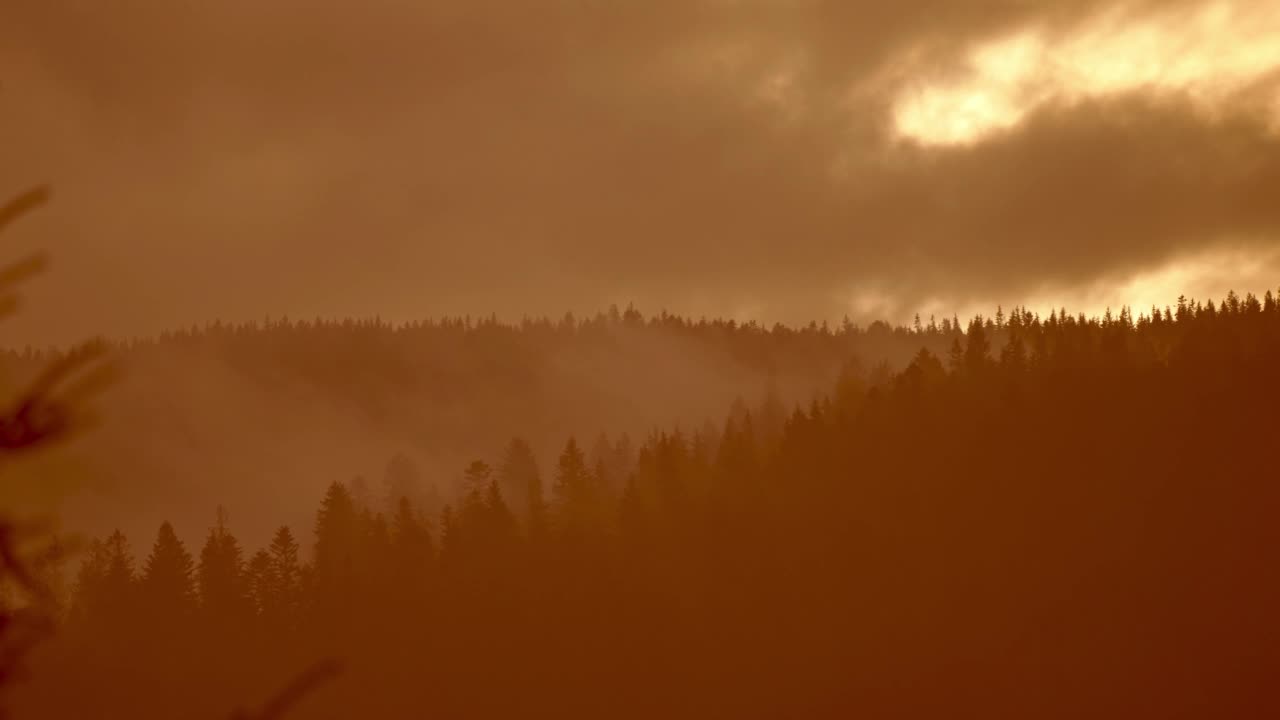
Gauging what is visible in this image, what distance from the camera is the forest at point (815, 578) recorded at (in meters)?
111

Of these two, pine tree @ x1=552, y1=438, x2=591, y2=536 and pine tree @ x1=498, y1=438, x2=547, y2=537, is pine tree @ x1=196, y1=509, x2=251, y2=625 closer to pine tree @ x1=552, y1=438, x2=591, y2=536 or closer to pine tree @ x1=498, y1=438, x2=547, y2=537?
pine tree @ x1=552, y1=438, x2=591, y2=536

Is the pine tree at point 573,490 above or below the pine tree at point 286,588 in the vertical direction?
above

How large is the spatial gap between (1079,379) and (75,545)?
176665 millimetres

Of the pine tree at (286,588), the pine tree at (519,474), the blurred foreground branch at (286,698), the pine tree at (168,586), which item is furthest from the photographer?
the pine tree at (519,474)

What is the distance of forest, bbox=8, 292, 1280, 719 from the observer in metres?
111

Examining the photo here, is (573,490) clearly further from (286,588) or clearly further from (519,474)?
(286,588)

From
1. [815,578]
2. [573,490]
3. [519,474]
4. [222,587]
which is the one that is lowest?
[815,578]

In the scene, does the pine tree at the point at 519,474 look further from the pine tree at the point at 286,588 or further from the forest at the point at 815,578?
the pine tree at the point at 286,588

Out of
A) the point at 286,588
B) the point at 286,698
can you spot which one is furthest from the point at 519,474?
the point at 286,698

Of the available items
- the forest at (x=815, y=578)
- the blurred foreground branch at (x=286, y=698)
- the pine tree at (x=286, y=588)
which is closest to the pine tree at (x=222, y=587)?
the forest at (x=815, y=578)

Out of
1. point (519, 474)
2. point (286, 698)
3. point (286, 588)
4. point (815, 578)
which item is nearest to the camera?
point (286, 698)

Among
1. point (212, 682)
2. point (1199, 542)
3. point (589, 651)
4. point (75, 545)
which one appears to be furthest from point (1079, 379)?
point (75, 545)

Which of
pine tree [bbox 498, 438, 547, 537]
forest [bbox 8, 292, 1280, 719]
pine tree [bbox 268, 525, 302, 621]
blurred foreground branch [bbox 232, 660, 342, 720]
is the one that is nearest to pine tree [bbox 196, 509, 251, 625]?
forest [bbox 8, 292, 1280, 719]

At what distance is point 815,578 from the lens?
140m
